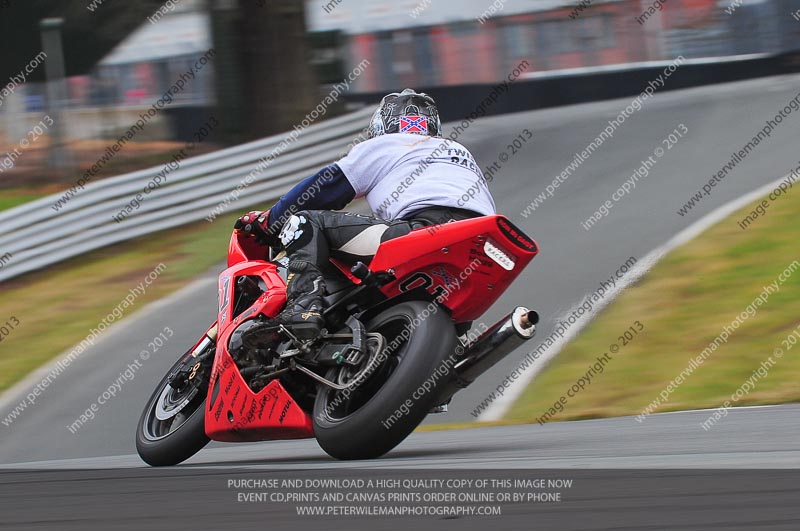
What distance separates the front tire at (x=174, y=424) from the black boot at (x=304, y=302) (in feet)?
2.51

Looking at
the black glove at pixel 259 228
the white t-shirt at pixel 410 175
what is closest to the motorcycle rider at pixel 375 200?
the white t-shirt at pixel 410 175

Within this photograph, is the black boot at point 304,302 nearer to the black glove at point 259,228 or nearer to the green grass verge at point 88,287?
the black glove at point 259,228

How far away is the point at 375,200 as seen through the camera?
5.65 m

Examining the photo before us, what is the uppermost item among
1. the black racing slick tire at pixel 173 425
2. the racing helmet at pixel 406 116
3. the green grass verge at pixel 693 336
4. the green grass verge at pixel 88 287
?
the racing helmet at pixel 406 116

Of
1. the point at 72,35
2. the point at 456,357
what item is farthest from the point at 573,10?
the point at 456,357

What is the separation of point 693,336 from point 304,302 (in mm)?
3795

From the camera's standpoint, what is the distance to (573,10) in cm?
1603

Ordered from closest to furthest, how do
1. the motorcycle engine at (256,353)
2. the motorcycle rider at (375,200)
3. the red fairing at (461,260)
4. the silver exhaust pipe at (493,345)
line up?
the red fairing at (461,260)
the silver exhaust pipe at (493,345)
the motorcycle rider at (375,200)
the motorcycle engine at (256,353)

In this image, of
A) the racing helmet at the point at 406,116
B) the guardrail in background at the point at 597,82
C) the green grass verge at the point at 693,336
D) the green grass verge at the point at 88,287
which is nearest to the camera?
the racing helmet at the point at 406,116

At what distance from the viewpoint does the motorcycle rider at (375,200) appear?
546 cm

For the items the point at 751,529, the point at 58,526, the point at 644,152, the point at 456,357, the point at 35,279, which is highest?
the point at 751,529

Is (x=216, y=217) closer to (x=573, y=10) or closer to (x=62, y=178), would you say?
(x=62, y=178)

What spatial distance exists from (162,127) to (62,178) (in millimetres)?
1931

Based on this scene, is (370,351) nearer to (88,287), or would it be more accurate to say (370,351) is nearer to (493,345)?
(493,345)
